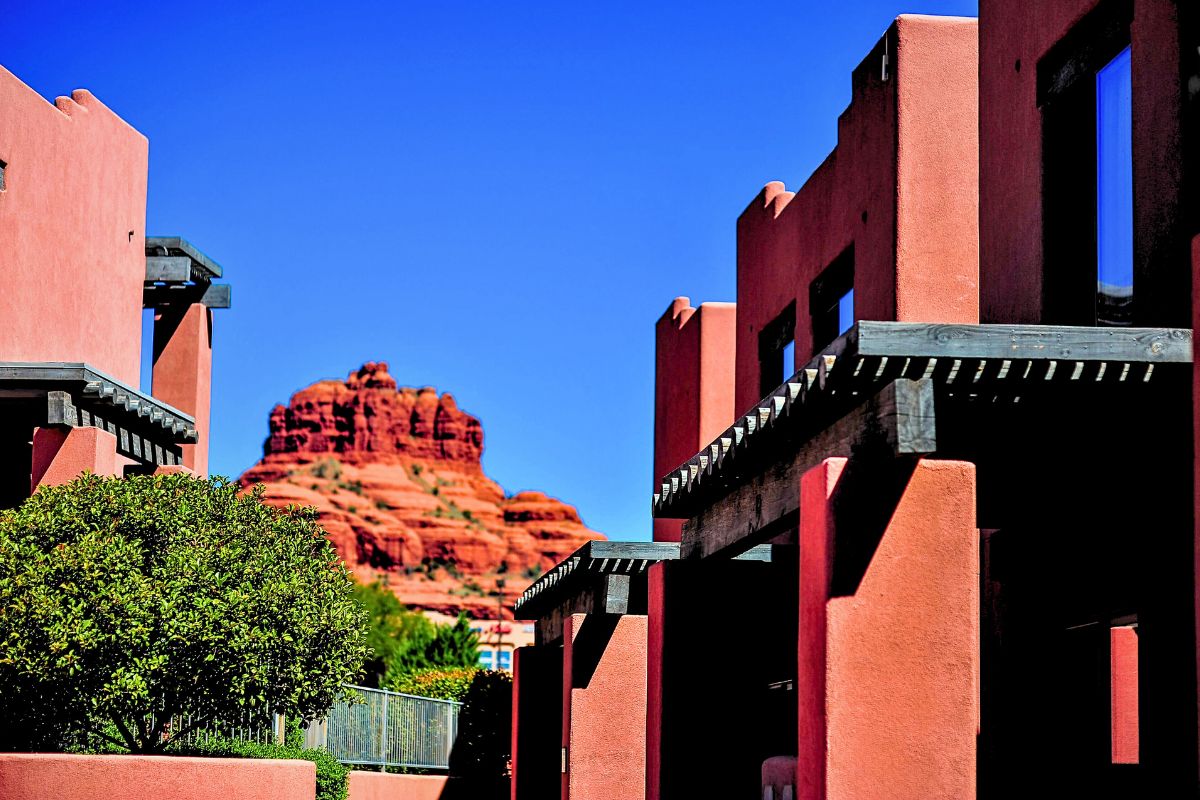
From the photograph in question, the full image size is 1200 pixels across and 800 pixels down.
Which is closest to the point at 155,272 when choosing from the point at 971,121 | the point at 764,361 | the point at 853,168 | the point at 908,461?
the point at 764,361

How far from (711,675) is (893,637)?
405 cm

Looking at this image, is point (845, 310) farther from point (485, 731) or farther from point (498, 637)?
point (498, 637)

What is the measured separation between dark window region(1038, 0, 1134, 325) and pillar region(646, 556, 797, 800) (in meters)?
3.11

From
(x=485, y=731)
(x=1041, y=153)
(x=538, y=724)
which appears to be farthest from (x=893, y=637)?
(x=485, y=731)

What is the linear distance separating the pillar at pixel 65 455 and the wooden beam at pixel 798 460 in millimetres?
6373

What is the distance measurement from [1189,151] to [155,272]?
16.8 meters

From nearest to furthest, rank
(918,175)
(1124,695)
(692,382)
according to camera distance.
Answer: (918,175) → (1124,695) → (692,382)

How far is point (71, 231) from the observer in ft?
67.1

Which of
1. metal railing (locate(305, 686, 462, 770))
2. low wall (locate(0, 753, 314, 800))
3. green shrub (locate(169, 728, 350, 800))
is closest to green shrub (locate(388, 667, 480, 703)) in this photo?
metal railing (locate(305, 686, 462, 770))

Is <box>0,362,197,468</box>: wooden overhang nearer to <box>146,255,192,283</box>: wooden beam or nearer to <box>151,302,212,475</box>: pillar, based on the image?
<box>146,255,192,283</box>: wooden beam

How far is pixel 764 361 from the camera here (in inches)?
742

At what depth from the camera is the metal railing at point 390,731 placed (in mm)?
23906

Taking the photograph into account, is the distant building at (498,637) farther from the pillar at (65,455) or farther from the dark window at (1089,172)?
the dark window at (1089,172)

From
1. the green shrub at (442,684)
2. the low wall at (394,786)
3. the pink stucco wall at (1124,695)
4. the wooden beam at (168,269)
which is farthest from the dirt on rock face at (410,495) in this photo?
the pink stucco wall at (1124,695)
